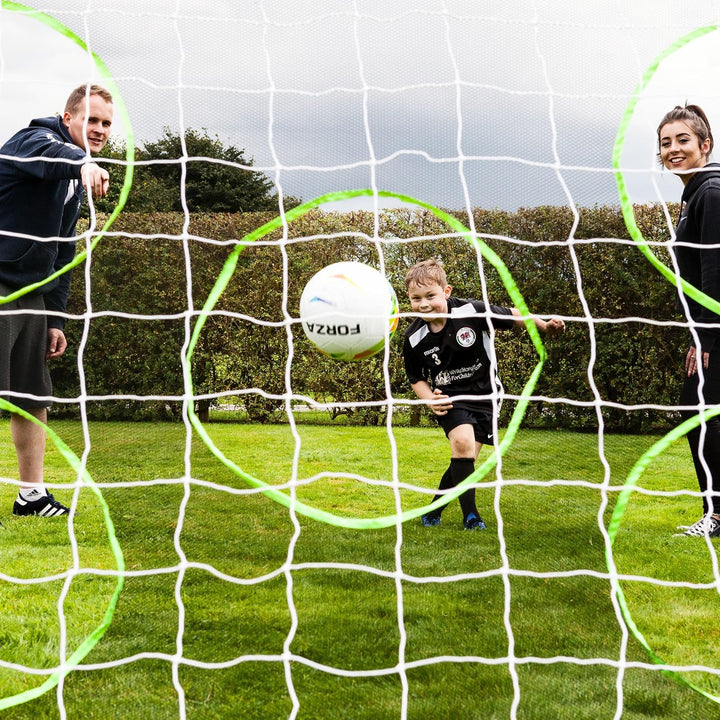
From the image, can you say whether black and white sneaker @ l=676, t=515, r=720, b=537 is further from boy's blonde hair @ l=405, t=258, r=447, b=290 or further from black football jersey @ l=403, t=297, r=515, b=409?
boy's blonde hair @ l=405, t=258, r=447, b=290

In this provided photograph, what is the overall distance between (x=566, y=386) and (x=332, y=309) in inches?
185

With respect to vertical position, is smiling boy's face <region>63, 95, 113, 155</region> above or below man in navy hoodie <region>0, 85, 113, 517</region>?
above

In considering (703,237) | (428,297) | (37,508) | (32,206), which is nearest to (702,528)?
(703,237)

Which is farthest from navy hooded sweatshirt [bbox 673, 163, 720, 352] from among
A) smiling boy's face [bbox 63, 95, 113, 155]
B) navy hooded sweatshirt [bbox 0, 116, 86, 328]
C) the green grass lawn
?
navy hooded sweatshirt [bbox 0, 116, 86, 328]

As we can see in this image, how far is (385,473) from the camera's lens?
5.70m

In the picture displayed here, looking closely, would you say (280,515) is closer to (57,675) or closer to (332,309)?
(332,309)

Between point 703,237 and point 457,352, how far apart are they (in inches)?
49.8

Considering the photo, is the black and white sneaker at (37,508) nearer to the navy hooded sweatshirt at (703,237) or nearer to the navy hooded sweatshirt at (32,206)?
the navy hooded sweatshirt at (32,206)

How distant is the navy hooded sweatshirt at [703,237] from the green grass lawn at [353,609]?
3.25 ft

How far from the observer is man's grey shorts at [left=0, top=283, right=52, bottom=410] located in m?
3.70

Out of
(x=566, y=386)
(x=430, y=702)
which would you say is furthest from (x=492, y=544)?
(x=566, y=386)

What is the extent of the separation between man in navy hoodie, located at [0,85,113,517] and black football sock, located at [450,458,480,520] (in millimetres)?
1921

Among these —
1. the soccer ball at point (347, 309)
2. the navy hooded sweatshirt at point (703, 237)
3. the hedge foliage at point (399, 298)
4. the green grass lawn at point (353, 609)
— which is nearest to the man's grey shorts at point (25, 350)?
the green grass lawn at point (353, 609)

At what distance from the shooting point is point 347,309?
3.26m
